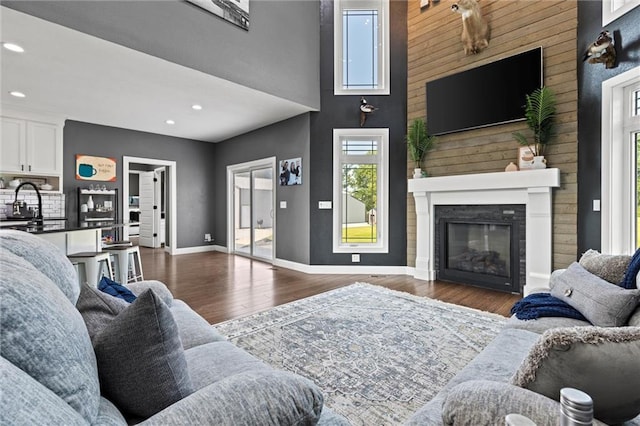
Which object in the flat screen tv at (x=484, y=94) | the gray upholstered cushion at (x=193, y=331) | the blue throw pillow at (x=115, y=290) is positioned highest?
the flat screen tv at (x=484, y=94)

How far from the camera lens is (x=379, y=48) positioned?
509 centimetres

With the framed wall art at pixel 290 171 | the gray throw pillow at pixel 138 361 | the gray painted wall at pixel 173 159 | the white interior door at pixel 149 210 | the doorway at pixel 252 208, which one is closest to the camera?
the gray throw pillow at pixel 138 361

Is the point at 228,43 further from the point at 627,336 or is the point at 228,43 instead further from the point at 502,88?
the point at 627,336

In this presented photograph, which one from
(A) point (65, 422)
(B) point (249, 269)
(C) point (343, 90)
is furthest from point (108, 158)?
(A) point (65, 422)

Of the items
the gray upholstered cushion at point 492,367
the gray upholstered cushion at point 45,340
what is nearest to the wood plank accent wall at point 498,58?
the gray upholstered cushion at point 492,367

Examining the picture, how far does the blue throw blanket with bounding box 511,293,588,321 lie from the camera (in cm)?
181

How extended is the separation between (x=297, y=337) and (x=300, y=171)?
127 inches

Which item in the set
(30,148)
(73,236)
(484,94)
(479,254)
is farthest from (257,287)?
(30,148)

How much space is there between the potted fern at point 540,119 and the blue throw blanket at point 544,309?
2270mm

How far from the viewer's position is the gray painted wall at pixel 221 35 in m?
2.87

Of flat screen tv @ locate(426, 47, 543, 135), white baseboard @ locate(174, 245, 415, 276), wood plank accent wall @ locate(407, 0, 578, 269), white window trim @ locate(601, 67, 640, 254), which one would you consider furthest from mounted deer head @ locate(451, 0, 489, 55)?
white baseboard @ locate(174, 245, 415, 276)

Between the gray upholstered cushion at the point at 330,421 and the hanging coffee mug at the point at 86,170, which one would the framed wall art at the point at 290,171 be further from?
the gray upholstered cushion at the point at 330,421

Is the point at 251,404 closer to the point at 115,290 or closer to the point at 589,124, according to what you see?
the point at 115,290

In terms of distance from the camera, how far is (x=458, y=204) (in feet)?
14.3
